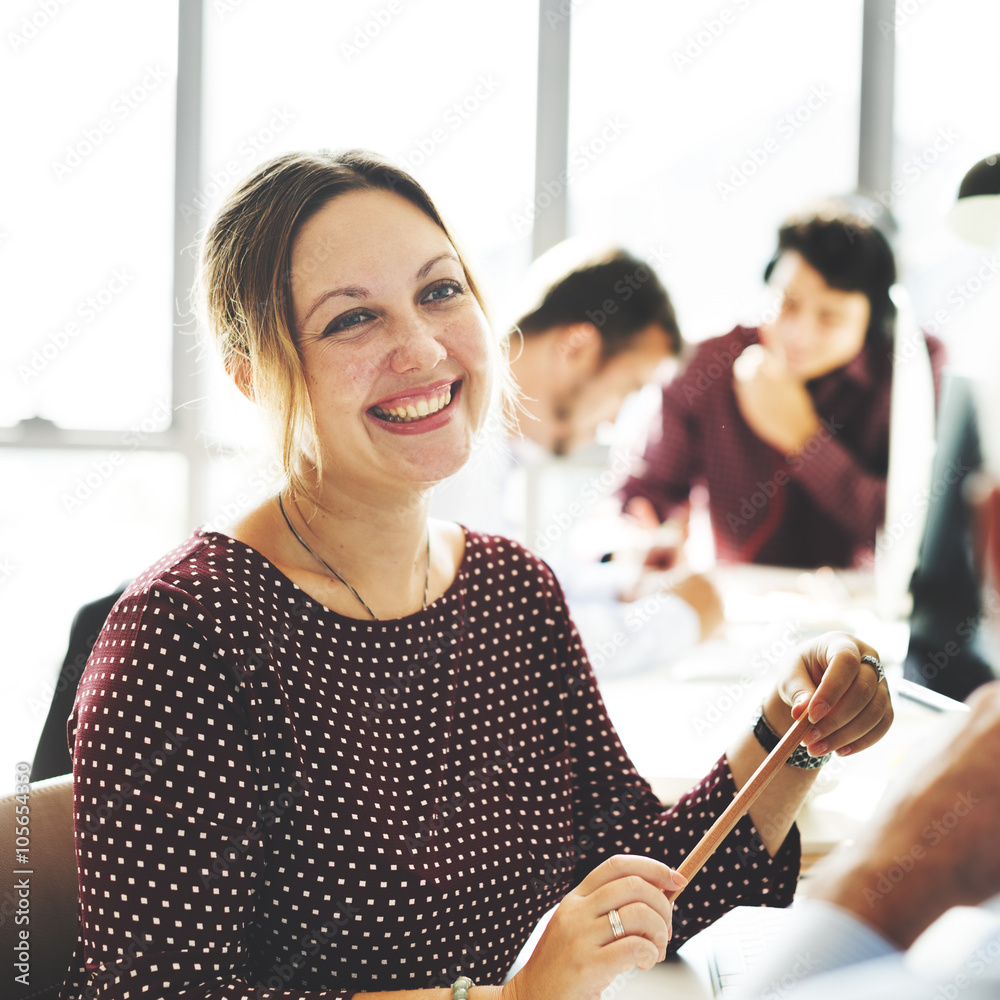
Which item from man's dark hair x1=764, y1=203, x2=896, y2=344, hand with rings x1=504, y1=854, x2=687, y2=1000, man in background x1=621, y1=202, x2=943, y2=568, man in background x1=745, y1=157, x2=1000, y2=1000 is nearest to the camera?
man in background x1=745, y1=157, x2=1000, y2=1000

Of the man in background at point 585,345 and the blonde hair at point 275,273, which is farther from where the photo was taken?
the man in background at point 585,345

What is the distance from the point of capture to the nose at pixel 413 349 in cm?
94

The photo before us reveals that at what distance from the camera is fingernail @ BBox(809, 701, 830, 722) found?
0.81 m

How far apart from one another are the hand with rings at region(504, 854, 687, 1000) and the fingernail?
19 cm

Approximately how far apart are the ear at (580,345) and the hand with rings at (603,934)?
1.64 metres

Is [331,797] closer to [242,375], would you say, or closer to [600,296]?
[242,375]

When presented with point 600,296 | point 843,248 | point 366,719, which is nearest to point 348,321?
point 366,719

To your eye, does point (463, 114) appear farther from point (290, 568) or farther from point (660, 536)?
point (290, 568)

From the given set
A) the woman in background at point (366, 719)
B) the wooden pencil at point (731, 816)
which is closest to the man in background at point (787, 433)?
the woman in background at point (366, 719)

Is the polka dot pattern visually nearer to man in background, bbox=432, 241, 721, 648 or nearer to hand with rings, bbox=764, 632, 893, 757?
hand with rings, bbox=764, 632, 893, 757

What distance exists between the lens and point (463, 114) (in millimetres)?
3438

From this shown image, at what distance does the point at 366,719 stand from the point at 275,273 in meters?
0.45

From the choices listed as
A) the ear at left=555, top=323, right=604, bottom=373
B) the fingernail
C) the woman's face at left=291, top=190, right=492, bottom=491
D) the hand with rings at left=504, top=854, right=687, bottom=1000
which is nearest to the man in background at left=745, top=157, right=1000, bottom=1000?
the hand with rings at left=504, top=854, right=687, bottom=1000

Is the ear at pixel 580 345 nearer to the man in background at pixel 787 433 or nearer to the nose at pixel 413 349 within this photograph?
the man in background at pixel 787 433
